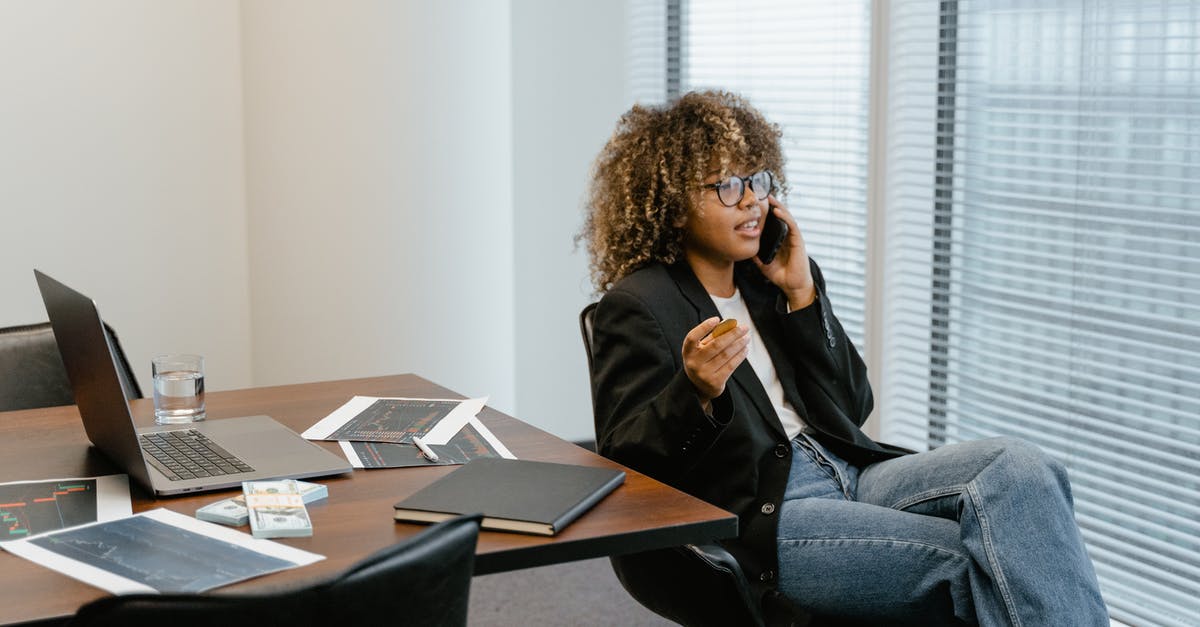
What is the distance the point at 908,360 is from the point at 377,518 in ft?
6.45

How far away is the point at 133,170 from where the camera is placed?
3.96m

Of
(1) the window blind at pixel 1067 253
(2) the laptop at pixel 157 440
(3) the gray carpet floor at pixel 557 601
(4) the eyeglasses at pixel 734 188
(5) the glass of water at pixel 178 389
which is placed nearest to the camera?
Result: (2) the laptop at pixel 157 440

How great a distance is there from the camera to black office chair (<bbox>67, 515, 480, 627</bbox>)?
98cm

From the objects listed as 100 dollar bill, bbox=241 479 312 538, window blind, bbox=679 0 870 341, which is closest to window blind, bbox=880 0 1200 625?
window blind, bbox=679 0 870 341

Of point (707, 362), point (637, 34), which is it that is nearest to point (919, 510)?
point (707, 362)

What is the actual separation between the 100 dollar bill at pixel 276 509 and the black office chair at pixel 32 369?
0.83 m

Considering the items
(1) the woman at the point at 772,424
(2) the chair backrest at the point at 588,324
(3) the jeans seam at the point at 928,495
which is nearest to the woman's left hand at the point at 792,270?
(1) the woman at the point at 772,424

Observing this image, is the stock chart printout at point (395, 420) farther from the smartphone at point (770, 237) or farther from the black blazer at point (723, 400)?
the smartphone at point (770, 237)

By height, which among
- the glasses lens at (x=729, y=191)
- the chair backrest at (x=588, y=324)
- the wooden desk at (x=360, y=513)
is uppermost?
the glasses lens at (x=729, y=191)

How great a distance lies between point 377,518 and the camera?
1595mm

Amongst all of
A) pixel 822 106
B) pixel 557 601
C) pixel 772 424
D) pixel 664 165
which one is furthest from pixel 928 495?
pixel 822 106

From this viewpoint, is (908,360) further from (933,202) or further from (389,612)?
(389,612)

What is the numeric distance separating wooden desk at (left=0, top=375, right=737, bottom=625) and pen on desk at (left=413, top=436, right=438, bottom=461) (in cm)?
4

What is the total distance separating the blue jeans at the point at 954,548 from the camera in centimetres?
187
